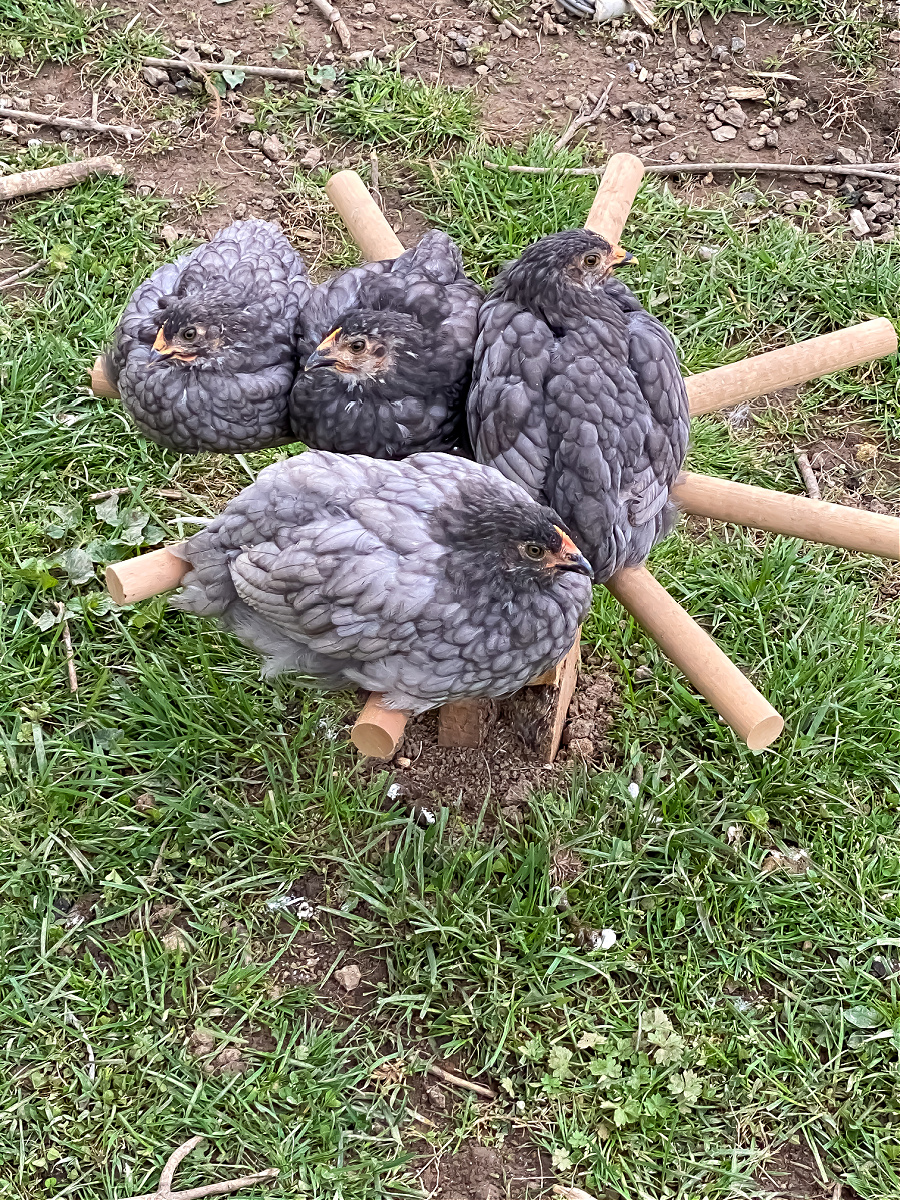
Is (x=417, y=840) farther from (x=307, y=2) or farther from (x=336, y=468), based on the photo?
(x=307, y=2)

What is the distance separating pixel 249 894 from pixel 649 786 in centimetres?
113

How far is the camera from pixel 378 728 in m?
1.89

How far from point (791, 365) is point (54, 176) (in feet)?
10.4

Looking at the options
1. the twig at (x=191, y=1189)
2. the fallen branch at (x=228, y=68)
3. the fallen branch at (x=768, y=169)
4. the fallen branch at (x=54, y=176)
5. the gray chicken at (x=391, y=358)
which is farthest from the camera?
the fallen branch at (x=228, y=68)

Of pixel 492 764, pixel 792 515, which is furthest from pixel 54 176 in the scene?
pixel 792 515

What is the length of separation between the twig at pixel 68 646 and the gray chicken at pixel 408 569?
1.30 meters

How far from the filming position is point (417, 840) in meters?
2.76

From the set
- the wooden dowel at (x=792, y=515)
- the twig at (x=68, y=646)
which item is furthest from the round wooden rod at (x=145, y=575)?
the twig at (x=68, y=646)

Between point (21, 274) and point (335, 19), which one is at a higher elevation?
point (335, 19)

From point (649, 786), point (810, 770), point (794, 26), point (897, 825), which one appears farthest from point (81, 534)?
point (794, 26)

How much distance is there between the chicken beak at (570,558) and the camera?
6.00 feet

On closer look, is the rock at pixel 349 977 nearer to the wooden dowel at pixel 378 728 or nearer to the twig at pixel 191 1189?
the twig at pixel 191 1189

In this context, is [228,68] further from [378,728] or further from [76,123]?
[378,728]

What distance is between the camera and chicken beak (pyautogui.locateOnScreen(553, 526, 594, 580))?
6.00 feet
